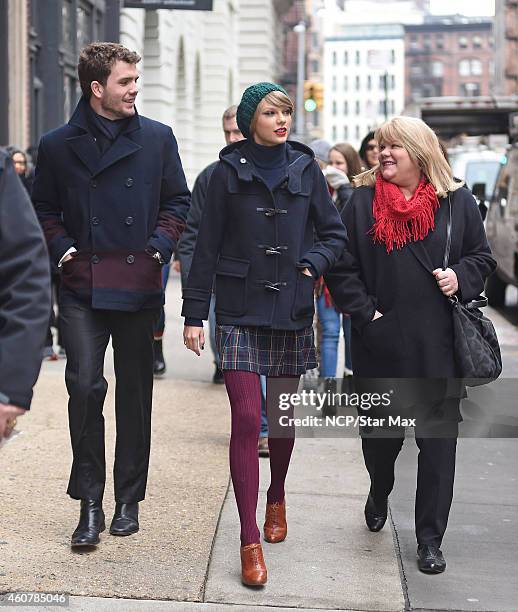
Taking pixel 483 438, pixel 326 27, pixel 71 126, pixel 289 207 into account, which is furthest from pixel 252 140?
pixel 326 27

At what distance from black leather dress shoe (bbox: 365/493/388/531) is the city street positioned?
46 millimetres

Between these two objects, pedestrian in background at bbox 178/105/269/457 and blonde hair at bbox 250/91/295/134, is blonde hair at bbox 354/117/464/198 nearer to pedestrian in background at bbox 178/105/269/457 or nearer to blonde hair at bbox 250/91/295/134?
blonde hair at bbox 250/91/295/134

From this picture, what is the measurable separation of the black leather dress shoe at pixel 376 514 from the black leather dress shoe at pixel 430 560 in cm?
44

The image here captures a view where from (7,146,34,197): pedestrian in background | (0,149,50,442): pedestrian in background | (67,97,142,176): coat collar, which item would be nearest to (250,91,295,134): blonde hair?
(67,97,142,176): coat collar

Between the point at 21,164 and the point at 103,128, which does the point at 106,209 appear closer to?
the point at 103,128

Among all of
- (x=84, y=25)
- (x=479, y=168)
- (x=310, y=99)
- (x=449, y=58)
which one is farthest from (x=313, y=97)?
(x=449, y=58)

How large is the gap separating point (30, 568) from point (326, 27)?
7197 inches

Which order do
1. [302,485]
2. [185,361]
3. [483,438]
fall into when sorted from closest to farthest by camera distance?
[302,485] < [483,438] < [185,361]

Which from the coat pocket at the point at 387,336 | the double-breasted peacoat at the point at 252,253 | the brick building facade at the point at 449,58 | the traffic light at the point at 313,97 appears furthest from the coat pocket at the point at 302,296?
the brick building facade at the point at 449,58

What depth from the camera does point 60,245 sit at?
5348mm

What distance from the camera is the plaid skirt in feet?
16.9

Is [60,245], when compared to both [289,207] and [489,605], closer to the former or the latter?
[289,207]

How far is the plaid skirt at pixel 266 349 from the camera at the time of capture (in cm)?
515

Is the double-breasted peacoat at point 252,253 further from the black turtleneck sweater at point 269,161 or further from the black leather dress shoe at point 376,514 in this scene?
the black leather dress shoe at point 376,514
